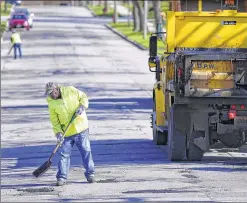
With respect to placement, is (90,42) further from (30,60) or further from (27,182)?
(27,182)

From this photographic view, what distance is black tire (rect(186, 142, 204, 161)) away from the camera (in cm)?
1877

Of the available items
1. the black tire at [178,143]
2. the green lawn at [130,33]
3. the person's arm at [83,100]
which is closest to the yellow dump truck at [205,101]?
the black tire at [178,143]

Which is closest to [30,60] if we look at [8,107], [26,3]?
[8,107]

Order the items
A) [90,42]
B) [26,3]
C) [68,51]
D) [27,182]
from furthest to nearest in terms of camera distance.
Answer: [26,3] < [90,42] < [68,51] < [27,182]

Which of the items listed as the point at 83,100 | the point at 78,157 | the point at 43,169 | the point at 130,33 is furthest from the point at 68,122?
the point at 130,33

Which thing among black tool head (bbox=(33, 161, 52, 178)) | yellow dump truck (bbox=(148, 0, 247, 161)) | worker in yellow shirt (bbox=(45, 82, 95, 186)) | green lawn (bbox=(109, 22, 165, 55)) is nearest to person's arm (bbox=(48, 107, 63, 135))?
worker in yellow shirt (bbox=(45, 82, 95, 186))

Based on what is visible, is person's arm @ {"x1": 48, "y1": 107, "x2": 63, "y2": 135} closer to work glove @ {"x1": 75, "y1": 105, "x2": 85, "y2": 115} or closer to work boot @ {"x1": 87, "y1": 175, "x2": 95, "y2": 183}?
work glove @ {"x1": 75, "y1": 105, "x2": 85, "y2": 115}

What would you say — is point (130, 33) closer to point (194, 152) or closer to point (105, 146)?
point (105, 146)

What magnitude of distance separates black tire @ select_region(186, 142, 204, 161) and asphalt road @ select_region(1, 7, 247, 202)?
17 cm

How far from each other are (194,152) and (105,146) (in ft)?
12.5

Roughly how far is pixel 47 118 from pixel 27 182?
1316 centimetres

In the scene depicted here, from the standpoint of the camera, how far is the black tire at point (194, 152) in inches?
739

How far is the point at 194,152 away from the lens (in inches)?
741

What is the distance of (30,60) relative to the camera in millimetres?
55875
